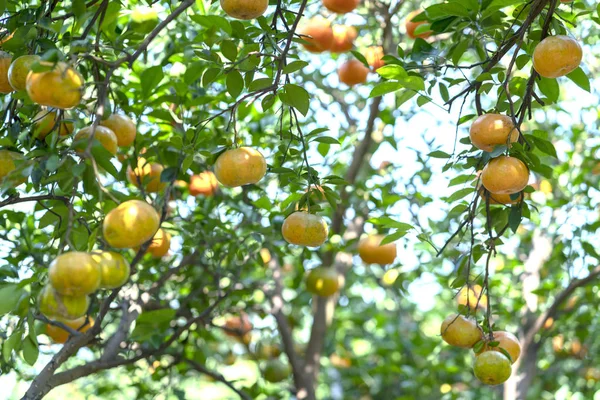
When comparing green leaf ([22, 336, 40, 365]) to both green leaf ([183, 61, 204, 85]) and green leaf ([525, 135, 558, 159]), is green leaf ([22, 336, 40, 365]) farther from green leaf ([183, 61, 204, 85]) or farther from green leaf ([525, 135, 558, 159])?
green leaf ([525, 135, 558, 159])

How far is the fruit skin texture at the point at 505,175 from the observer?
1.64m

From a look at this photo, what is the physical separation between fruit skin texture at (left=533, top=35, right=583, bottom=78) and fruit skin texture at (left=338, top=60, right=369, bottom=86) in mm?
1737

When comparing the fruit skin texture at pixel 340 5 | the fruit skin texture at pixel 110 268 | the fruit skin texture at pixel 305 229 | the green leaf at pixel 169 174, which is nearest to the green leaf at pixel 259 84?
the fruit skin texture at pixel 305 229

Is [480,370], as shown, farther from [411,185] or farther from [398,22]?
[398,22]

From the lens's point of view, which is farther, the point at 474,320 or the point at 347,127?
the point at 347,127

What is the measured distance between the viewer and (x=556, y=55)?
164 cm

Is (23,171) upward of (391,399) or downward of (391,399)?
upward

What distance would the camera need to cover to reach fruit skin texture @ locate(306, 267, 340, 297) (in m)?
3.35

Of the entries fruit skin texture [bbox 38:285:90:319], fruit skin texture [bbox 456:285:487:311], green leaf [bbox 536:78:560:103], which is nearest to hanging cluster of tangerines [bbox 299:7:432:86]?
fruit skin texture [bbox 456:285:487:311]

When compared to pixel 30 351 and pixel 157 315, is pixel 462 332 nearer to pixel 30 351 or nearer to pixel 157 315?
pixel 157 315

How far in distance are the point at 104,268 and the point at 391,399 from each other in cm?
360

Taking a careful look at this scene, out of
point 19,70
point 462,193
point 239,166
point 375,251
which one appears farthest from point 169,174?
point 375,251

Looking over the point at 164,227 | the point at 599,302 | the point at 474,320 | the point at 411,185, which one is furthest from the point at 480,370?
the point at 599,302

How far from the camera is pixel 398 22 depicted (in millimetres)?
3674
